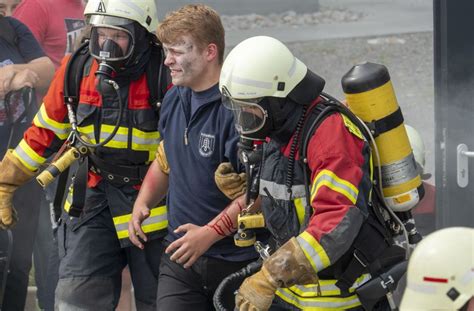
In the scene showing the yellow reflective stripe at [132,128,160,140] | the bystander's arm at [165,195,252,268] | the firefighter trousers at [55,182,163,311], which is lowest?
the firefighter trousers at [55,182,163,311]

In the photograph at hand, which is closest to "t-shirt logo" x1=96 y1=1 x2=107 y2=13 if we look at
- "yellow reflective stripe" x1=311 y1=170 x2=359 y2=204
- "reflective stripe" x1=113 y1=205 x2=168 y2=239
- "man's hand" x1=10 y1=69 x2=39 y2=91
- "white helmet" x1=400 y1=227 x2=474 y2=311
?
"reflective stripe" x1=113 y1=205 x2=168 y2=239

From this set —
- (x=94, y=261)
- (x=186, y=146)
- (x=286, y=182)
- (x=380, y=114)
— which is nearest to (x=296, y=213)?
(x=286, y=182)

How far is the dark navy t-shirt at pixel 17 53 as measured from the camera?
7.02 m

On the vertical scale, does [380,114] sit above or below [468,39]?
above

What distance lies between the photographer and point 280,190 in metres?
4.68

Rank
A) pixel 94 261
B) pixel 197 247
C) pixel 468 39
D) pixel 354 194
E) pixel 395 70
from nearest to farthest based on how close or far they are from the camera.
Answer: pixel 354 194 < pixel 197 247 < pixel 94 261 < pixel 468 39 < pixel 395 70

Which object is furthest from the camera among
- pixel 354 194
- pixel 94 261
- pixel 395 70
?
pixel 395 70

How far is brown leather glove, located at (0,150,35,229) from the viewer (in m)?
5.84

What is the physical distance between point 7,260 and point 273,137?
7.46 feet

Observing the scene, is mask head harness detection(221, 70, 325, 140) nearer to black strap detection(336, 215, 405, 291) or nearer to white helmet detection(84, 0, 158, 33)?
black strap detection(336, 215, 405, 291)

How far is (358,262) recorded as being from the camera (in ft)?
15.2

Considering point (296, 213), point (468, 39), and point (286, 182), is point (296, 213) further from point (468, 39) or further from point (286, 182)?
point (468, 39)

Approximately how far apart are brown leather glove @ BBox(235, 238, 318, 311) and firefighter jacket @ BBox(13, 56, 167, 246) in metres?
1.26

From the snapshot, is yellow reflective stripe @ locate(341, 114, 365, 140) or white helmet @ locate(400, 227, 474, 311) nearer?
white helmet @ locate(400, 227, 474, 311)
